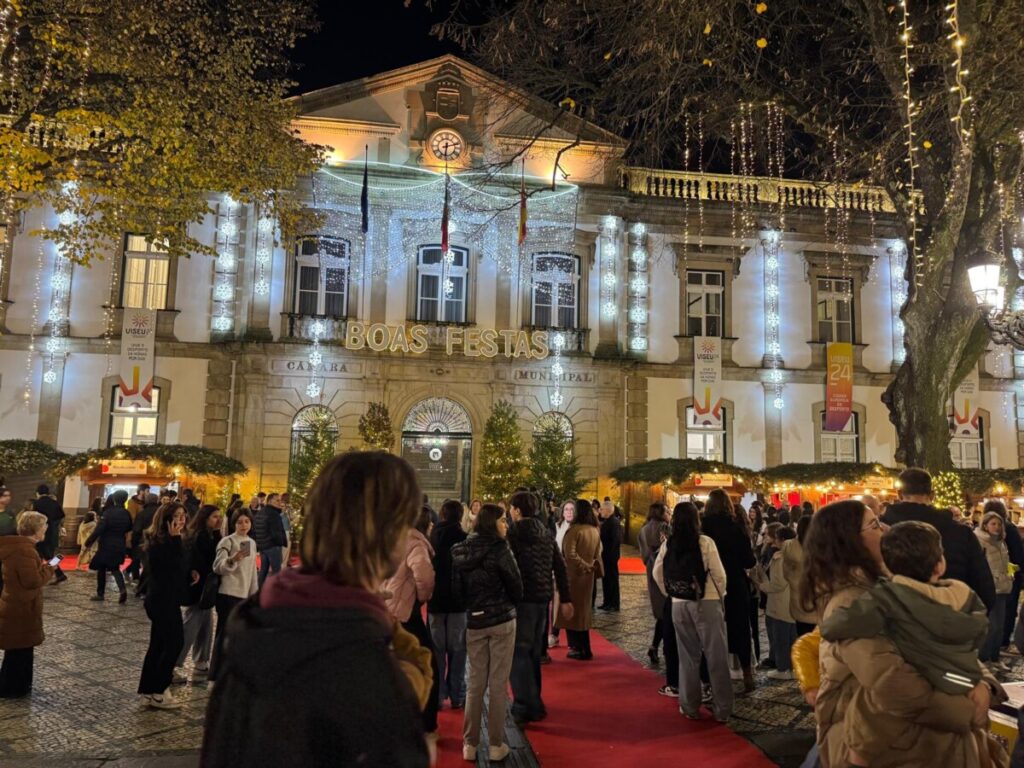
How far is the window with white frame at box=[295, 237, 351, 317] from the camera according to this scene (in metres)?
20.9

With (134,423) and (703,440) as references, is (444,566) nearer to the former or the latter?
(134,423)

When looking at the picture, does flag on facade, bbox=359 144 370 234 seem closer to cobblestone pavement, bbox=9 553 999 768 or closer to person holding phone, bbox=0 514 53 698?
cobblestone pavement, bbox=9 553 999 768

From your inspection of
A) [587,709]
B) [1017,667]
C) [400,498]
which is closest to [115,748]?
[587,709]

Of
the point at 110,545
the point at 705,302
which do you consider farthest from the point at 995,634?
the point at 705,302

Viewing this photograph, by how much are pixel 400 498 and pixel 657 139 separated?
36.3 ft

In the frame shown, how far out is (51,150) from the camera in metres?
13.2

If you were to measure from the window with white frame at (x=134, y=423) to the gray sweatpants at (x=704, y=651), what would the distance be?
57.0 ft

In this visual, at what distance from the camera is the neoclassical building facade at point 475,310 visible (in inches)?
784

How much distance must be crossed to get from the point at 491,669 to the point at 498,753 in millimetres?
558

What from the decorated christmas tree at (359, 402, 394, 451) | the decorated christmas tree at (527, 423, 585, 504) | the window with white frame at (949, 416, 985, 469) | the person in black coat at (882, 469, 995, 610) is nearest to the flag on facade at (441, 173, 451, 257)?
the decorated christmas tree at (359, 402, 394, 451)

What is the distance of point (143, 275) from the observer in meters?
20.5

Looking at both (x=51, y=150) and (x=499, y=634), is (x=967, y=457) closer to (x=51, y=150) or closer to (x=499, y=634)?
(x=499, y=634)

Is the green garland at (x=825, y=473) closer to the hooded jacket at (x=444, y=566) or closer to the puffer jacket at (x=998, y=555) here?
the puffer jacket at (x=998, y=555)

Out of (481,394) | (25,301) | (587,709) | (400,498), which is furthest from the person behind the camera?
(481,394)
